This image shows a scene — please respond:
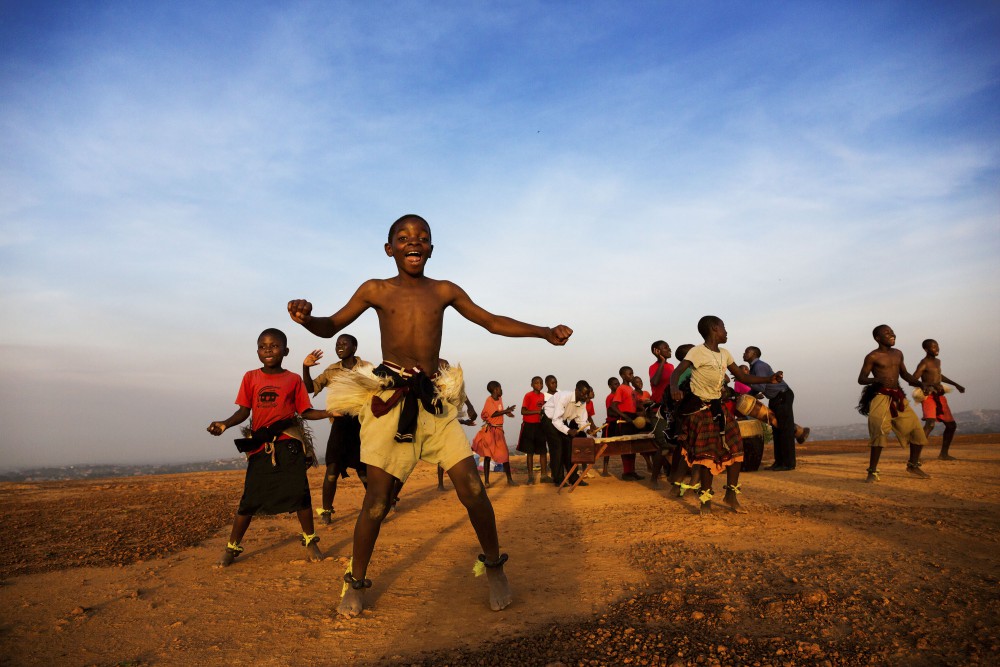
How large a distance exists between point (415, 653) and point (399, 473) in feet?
3.35

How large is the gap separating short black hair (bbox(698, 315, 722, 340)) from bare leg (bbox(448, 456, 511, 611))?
3766mm

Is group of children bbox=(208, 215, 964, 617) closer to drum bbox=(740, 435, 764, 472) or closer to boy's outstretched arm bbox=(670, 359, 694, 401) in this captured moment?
boy's outstretched arm bbox=(670, 359, 694, 401)

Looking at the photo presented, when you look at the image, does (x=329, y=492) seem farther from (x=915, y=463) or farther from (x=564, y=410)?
(x=915, y=463)

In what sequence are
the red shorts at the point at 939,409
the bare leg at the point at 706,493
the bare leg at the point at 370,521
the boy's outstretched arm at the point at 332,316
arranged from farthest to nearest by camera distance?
the red shorts at the point at 939,409, the bare leg at the point at 706,493, the bare leg at the point at 370,521, the boy's outstretched arm at the point at 332,316

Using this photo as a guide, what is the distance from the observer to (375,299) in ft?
12.7

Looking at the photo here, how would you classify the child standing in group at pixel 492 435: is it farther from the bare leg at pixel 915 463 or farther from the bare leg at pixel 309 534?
the bare leg at pixel 915 463

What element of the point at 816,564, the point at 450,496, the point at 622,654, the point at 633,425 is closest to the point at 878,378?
the point at 633,425

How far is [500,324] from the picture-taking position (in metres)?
3.89

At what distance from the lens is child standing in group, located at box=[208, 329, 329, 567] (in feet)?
16.5

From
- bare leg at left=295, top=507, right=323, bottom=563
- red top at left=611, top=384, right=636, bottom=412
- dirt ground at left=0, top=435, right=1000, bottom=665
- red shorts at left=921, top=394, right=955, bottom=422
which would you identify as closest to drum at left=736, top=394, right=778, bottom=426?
dirt ground at left=0, top=435, right=1000, bottom=665

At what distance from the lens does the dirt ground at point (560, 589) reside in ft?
9.20

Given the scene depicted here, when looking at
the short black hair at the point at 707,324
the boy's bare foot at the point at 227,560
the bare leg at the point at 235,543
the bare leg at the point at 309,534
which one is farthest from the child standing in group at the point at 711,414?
the boy's bare foot at the point at 227,560

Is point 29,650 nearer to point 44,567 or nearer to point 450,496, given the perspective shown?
point 44,567

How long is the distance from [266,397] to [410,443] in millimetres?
2145
